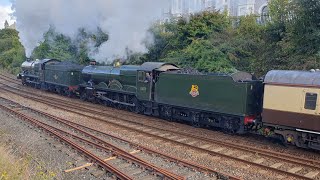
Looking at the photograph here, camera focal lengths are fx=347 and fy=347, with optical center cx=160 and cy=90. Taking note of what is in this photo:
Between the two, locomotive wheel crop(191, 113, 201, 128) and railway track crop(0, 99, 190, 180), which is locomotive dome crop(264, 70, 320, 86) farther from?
railway track crop(0, 99, 190, 180)

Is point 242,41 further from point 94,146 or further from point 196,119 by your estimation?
point 94,146

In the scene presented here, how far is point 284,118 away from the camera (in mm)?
11141

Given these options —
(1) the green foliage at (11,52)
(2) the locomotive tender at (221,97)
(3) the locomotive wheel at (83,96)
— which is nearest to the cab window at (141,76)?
(2) the locomotive tender at (221,97)

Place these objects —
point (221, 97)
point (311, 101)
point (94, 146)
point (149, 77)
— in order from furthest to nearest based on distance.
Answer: point (149, 77)
point (221, 97)
point (94, 146)
point (311, 101)

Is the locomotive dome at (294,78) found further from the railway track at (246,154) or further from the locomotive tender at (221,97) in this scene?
the railway track at (246,154)

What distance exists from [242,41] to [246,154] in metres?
11.4

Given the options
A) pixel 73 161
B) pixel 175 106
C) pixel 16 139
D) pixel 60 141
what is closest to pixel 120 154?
pixel 73 161

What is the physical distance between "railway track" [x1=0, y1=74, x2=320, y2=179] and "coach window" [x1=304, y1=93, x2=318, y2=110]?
64.6 inches

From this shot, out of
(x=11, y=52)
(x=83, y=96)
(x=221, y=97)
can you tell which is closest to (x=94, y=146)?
(x=221, y=97)

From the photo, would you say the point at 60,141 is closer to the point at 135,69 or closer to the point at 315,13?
the point at 135,69

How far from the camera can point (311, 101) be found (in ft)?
34.4

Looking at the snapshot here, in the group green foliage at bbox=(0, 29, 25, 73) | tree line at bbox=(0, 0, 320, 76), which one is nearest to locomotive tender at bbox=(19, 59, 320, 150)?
tree line at bbox=(0, 0, 320, 76)

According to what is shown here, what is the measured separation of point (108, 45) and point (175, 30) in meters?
5.51

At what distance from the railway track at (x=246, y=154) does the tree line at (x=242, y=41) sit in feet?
21.7
